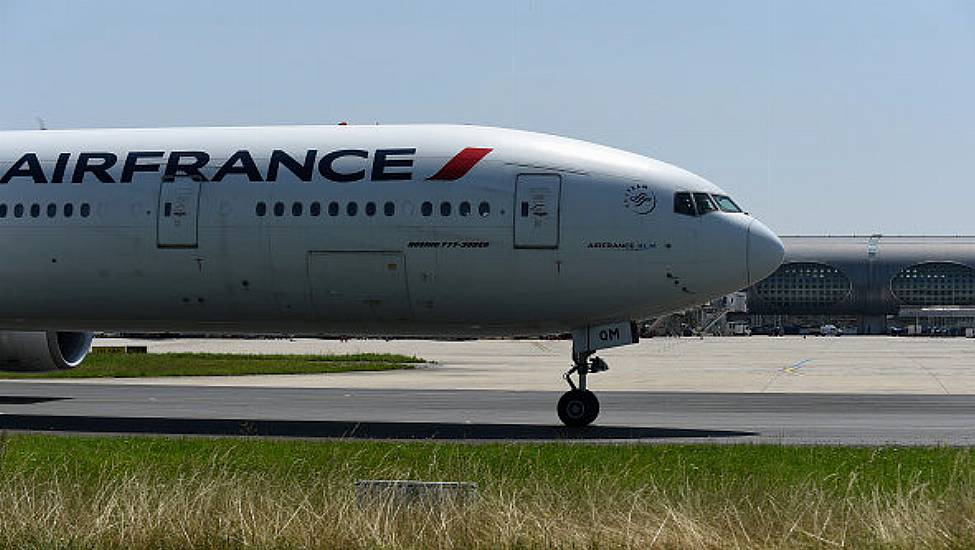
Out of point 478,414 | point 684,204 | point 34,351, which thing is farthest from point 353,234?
point 34,351

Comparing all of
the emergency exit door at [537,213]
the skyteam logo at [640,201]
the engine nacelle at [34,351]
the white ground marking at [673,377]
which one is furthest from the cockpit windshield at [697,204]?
the white ground marking at [673,377]

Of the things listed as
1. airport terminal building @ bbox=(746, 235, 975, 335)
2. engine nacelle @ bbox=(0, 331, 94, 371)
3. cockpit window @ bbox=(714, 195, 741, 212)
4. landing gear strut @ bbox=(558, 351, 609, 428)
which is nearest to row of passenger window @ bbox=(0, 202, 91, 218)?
engine nacelle @ bbox=(0, 331, 94, 371)

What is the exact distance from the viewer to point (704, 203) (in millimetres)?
23422

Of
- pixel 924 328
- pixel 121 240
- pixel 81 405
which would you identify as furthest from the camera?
pixel 924 328

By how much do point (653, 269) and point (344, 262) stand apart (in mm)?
5139

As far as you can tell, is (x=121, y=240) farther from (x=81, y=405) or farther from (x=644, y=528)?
(x=644, y=528)

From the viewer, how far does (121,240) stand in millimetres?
24859

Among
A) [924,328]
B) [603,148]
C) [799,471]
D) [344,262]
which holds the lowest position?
[924,328]

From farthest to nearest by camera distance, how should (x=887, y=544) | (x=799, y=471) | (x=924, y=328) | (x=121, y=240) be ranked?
1. (x=924, y=328)
2. (x=121, y=240)
3. (x=799, y=471)
4. (x=887, y=544)

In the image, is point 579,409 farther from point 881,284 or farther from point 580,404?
point 881,284

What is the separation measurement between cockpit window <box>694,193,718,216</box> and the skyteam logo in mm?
705

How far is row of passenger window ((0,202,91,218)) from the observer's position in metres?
25.1

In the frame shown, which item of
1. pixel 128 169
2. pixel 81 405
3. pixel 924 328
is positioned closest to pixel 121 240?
pixel 128 169

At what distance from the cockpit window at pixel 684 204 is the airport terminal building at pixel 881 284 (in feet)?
475
